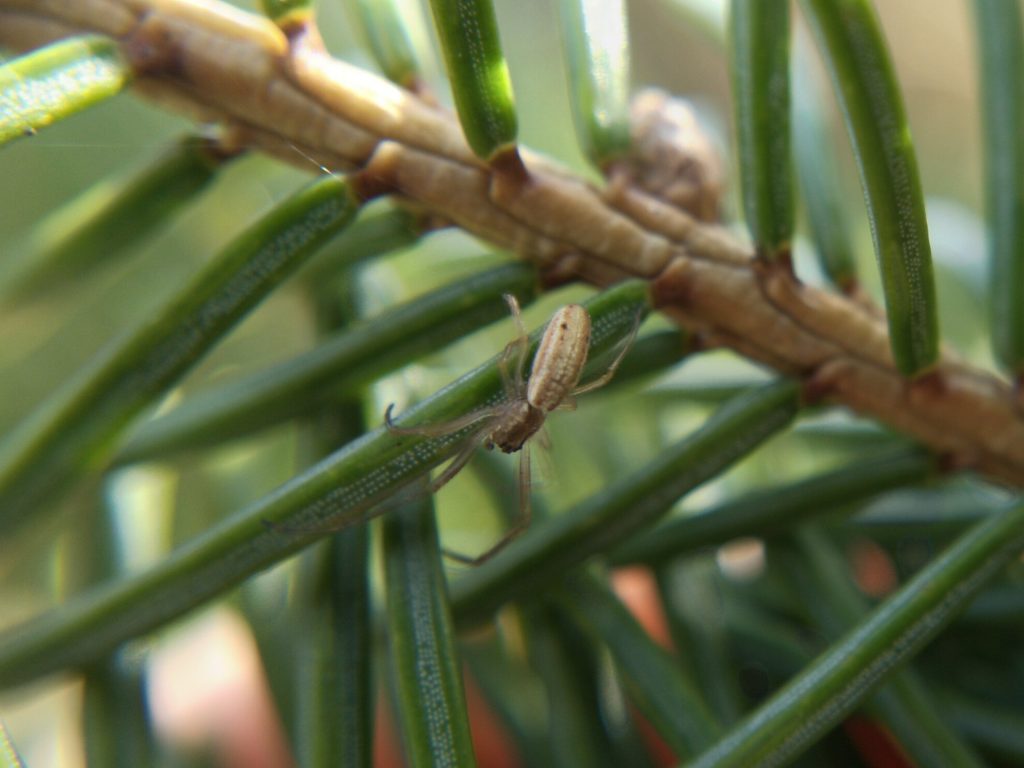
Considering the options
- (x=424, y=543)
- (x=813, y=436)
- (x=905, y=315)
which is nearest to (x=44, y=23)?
(x=424, y=543)

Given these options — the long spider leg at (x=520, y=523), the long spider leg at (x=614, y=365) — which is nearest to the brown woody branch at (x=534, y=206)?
the long spider leg at (x=614, y=365)

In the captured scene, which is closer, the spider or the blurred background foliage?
the spider

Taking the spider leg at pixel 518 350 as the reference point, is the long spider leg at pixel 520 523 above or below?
below

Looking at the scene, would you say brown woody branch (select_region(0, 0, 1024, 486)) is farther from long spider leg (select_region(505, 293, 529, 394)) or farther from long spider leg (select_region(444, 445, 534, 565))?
long spider leg (select_region(444, 445, 534, 565))

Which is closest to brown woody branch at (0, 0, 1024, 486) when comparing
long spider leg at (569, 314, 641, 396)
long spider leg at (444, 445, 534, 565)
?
long spider leg at (569, 314, 641, 396)

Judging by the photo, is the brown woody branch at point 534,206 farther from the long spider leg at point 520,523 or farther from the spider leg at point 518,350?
the long spider leg at point 520,523

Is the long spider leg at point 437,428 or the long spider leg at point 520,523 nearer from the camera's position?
the long spider leg at point 437,428
